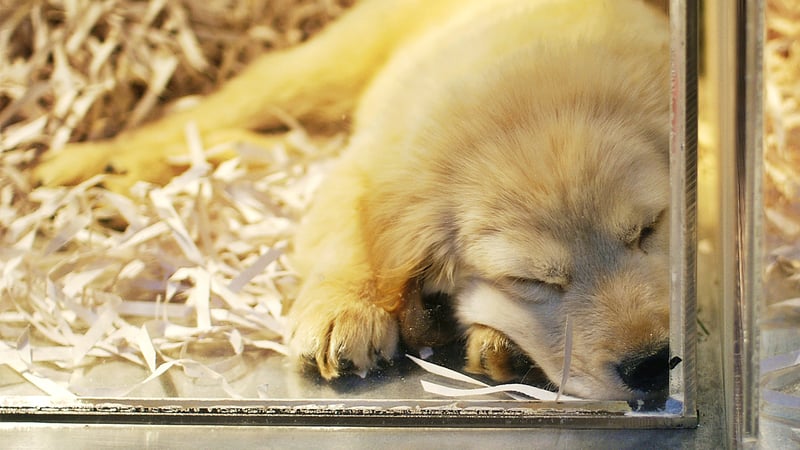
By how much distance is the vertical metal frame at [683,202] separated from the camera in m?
1.13

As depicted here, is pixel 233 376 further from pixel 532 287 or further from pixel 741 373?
pixel 741 373

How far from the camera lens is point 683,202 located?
115 centimetres

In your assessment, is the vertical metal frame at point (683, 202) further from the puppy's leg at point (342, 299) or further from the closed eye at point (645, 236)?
the puppy's leg at point (342, 299)

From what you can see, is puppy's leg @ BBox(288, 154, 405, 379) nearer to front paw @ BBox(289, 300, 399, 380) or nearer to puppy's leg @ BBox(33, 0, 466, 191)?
front paw @ BBox(289, 300, 399, 380)

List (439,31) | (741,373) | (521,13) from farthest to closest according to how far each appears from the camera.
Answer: (439,31), (521,13), (741,373)

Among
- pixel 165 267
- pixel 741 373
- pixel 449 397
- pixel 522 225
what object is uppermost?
pixel 522 225

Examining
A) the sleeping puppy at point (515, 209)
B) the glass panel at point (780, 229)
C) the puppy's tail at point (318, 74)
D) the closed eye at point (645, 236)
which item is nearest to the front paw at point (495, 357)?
the sleeping puppy at point (515, 209)

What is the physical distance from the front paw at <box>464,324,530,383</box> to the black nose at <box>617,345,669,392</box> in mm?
154

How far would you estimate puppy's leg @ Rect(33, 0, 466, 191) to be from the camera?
5.35ft

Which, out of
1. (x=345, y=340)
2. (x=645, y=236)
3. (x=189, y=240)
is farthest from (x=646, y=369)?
(x=189, y=240)

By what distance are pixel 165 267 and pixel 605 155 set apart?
0.88 m

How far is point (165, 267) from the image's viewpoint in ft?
5.22

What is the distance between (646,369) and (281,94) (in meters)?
1.11

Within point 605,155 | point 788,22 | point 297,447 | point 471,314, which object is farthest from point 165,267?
point 788,22
